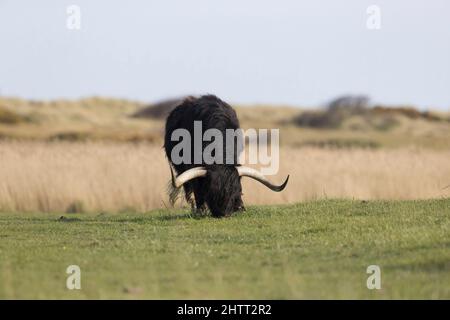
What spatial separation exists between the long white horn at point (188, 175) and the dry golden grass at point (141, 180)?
628 centimetres

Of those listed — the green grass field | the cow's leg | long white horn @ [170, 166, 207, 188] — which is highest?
long white horn @ [170, 166, 207, 188]

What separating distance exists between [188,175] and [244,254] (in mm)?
3342

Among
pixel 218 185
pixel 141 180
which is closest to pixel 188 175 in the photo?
pixel 218 185

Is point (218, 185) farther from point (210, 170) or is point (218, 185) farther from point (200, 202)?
point (200, 202)

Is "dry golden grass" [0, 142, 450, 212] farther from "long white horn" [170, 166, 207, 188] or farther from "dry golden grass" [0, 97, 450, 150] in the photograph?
"dry golden grass" [0, 97, 450, 150]

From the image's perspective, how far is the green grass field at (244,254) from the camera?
9.05 metres

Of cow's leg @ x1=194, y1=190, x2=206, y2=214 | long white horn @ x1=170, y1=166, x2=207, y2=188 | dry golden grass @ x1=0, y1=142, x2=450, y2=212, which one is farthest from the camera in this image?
dry golden grass @ x1=0, y1=142, x2=450, y2=212

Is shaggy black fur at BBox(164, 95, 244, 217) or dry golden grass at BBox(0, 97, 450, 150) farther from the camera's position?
dry golden grass at BBox(0, 97, 450, 150)

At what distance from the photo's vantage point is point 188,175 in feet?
47.0

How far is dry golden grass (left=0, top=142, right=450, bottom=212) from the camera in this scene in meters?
21.4

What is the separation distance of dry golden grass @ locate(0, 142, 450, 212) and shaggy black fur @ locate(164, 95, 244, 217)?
196 inches

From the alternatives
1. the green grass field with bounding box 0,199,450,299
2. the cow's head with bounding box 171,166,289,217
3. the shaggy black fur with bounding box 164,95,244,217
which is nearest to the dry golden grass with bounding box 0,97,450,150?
the shaggy black fur with bounding box 164,95,244,217

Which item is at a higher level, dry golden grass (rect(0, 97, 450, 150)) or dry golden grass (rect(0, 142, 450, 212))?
dry golden grass (rect(0, 97, 450, 150))
